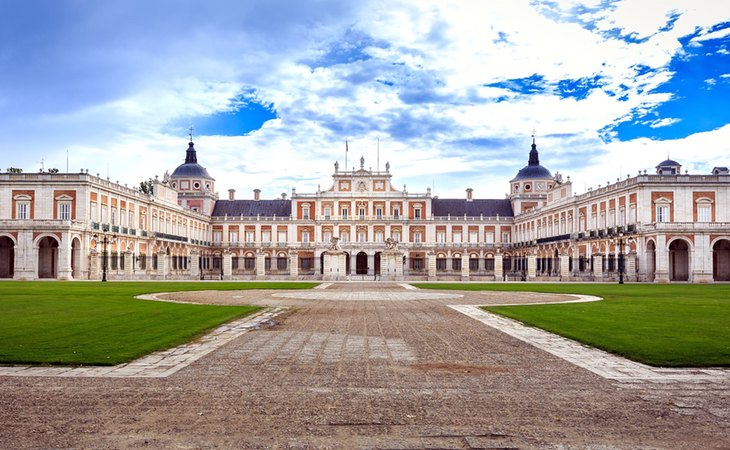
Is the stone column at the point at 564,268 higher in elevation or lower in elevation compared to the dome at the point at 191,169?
lower

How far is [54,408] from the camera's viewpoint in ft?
23.6

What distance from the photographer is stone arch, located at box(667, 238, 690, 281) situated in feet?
166

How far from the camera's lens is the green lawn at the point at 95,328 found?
10328 mm

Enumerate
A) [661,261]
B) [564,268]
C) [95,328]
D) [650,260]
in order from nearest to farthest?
[95,328] < [661,261] < [650,260] < [564,268]

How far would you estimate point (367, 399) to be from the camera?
7.68 m

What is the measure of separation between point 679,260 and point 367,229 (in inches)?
1664

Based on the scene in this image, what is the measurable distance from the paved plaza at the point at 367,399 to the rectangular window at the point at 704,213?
45.2 metres

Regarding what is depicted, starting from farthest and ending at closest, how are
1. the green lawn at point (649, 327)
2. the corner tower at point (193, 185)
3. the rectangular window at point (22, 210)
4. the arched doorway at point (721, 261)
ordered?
the corner tower at point (193, 185) < the rectangular window at point (22, 210) < the arched doorway at point (721, 261) < the green lawn at point (649, 327)

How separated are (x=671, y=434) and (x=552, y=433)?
1169mm

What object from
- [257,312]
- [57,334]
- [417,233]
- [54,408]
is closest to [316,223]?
[417,233]

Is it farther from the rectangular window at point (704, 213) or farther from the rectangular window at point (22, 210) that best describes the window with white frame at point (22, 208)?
the rectangular window at point (704, 213)

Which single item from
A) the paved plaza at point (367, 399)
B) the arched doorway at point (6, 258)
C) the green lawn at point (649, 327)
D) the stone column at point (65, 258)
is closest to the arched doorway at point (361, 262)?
the stone column at point (65, 258)

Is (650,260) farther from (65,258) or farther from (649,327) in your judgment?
(65,258)

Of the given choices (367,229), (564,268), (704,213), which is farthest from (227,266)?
(704,213)
